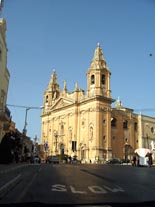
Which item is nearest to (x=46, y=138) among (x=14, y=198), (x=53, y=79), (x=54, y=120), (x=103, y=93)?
(x=54, y=120)

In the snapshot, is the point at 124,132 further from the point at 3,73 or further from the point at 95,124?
the point at 3,73

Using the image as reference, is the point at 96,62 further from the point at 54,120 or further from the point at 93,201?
the point at 93,201

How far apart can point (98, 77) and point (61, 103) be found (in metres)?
17.4

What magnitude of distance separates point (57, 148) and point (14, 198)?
282ft

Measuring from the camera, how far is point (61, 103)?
94.4 meters

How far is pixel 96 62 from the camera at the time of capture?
84.1 m

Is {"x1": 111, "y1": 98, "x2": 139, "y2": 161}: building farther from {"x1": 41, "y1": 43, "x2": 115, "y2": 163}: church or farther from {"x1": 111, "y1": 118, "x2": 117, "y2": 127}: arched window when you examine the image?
{"x1": 41, "y1": 43, "x2": 115, "y2": 163}: church

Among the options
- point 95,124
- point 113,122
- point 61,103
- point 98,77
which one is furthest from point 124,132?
point 61,103

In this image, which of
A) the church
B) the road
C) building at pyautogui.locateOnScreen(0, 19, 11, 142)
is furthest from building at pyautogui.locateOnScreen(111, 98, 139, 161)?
the road

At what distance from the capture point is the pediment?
90.6 m

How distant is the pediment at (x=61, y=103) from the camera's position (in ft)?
297

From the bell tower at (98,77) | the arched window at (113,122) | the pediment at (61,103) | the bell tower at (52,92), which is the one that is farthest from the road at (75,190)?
the bell tower at (52,92)

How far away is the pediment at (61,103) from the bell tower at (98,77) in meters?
8.70

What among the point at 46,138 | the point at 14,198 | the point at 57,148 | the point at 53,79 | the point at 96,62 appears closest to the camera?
the point at 14,198
